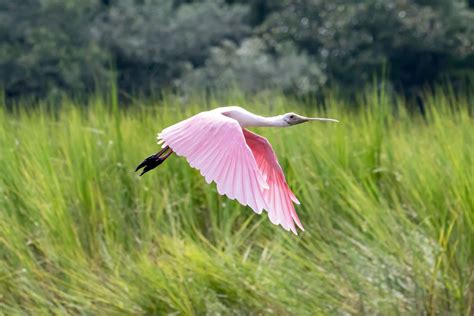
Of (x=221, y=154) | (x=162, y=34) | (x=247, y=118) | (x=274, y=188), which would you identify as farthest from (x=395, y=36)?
(x=221, y=154)

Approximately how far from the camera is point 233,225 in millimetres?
5207

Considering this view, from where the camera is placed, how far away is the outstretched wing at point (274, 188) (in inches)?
156

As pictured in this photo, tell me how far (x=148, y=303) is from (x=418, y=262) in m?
0.94

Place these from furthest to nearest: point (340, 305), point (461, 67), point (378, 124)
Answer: point (461, 67) → point (378, 124) → point (340, 305)

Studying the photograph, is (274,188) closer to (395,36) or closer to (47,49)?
(47,49)

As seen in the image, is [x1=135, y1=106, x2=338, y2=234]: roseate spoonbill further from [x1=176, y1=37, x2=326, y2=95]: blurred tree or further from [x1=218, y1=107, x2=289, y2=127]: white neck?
[x1=176, y1=37, x2=326, y2=95]: blurred tree

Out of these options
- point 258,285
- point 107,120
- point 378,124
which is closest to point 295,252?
point 258,285

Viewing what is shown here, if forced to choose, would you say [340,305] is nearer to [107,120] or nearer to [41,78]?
[107,120]

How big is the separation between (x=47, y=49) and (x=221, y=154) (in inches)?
412

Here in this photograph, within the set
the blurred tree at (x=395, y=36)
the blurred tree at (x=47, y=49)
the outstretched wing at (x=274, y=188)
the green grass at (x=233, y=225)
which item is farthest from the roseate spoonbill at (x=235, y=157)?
the blurred tree at (x=395, y=36)

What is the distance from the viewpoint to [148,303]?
464cm

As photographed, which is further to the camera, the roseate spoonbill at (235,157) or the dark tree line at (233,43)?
the dark tree line at (233,43)

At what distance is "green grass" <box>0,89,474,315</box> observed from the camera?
15.1ft

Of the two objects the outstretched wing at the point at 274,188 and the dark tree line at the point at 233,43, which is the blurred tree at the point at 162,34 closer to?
the dark tree line at the point at 233,43
